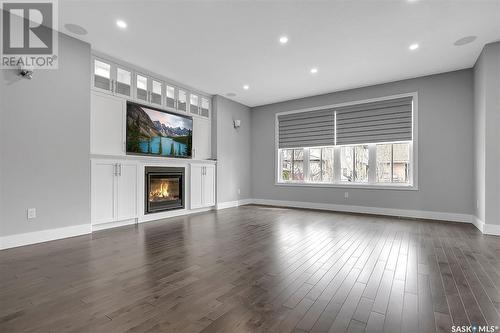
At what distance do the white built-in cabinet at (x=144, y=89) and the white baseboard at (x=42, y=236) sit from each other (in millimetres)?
2276

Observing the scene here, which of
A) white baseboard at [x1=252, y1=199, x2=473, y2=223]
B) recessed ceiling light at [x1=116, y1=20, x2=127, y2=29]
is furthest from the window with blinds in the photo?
recessed ceiling light at [x1=116, y1=20, x2=127, y2=29]

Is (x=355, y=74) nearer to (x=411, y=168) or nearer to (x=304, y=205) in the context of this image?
(x=411, y=168)

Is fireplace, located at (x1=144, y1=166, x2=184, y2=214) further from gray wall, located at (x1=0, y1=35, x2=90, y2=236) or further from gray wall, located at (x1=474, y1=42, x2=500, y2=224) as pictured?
gray wall, located at (x1=474, y1=42, x2=500, y2=224)

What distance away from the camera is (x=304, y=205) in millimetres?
6566

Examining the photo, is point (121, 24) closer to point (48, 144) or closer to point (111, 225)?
point (48, 144)

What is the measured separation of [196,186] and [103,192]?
6.79ft

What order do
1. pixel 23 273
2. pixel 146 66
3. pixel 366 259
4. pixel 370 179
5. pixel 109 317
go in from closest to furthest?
1. pixel 109 317
2. pixel 23 273
3. pixel 366 259
4. pixel 146 66
5. pixel 370 179

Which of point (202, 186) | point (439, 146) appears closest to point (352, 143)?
point (439, 146)

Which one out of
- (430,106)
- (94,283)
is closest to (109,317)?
(94,283)

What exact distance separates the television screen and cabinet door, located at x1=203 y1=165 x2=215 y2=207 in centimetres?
69

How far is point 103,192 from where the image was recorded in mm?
4086

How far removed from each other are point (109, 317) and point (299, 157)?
594 centimetres

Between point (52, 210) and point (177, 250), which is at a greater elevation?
point (52, 210)

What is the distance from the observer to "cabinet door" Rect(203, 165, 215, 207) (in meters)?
5.99
